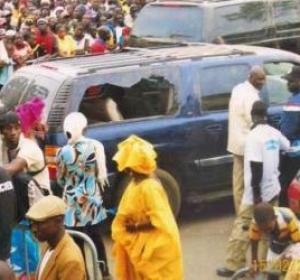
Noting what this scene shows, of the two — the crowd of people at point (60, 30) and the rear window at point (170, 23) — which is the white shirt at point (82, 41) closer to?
the crowd of people at point (60, 30)

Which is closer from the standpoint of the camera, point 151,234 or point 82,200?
point 151,234

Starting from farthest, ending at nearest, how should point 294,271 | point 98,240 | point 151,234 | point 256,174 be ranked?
point 98,240, point 256,174, point 151,234, point 294,271

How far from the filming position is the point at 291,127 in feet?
25.9

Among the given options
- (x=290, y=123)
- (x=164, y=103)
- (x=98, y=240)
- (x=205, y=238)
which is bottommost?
(x=205, y=238)

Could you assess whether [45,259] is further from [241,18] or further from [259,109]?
[241,18]

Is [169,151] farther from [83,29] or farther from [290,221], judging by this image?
[83,29]

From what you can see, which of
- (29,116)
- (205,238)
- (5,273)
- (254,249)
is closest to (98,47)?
(205,238)

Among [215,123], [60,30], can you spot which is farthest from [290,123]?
[60,30]

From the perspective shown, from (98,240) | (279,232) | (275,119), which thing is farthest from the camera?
(275,119)

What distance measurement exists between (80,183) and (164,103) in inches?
70.1

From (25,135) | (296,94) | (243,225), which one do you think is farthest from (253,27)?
(25,135)

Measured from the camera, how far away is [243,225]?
718 centimetres

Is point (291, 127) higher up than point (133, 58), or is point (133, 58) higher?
point (133, 58)

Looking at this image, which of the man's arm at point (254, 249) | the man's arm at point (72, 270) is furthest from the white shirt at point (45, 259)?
the man's arm at point (254, 249)
